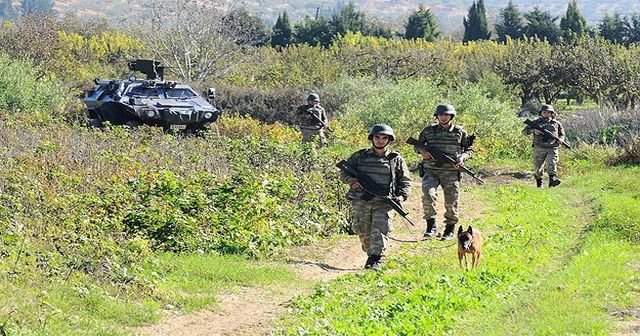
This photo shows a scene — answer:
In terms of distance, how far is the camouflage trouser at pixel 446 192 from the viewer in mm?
11992

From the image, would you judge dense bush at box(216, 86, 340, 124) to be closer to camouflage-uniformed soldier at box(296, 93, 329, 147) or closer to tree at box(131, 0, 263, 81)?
camouflage-uniformed soldier at box(296, 93, 329, 147)

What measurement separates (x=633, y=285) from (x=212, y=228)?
4.53 m

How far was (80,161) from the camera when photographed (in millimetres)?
11781

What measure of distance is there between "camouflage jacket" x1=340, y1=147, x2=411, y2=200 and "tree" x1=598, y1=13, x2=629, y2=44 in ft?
195

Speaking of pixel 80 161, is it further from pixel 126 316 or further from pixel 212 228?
pixel 126 316

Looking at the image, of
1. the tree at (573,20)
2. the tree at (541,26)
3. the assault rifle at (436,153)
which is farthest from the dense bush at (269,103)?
the tree at (573,20)

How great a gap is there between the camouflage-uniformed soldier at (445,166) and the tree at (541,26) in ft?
187

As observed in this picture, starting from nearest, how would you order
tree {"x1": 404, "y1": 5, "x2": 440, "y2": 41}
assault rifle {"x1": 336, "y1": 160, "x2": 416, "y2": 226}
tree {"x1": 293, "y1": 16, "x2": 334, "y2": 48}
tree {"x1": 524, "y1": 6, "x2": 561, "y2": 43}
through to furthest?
assault rifle {"x1": 336, "y1": 160, "x2": 416, "y2": 226} < tree {"x1": 293, "y1": 16, "x2": 334, "y2": 48} < tree {"x1": 524, "y1": 6, "x2": 561, "y2": 43} < tree {"x1": 404, "y1": 5, "x2": 440, "y2": 41}

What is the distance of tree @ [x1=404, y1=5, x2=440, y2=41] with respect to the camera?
70.8m

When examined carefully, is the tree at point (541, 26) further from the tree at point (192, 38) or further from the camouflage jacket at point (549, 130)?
the camouflage jacket at point (549, 130)

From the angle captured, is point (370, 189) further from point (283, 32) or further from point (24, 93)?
point (283, 32)

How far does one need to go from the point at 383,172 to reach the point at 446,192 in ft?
7.79

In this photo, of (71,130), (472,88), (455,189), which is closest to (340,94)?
(472,88)

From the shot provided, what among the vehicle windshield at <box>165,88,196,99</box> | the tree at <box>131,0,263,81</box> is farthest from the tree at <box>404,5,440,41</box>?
the vehicle windshield at <box>165,88,196,99</box>
